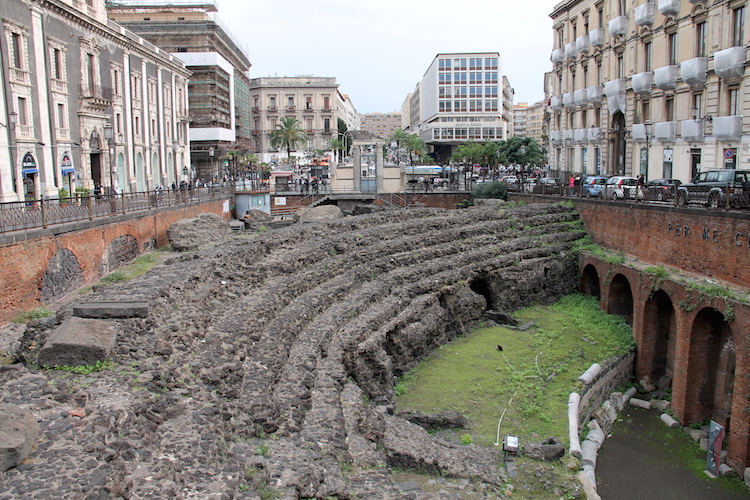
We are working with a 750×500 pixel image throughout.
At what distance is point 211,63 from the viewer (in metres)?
56.4

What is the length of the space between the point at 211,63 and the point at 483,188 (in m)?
31.0

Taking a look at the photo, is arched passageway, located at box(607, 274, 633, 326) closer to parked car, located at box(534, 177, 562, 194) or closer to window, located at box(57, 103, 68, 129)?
parked car, located at box(534, 177, 562, 194)

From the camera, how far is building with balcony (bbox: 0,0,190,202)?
2486 cm

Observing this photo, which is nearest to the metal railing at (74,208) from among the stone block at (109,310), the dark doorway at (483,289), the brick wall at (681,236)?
the stone block at (109,310)

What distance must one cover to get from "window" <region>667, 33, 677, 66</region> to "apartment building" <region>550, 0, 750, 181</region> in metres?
0.05

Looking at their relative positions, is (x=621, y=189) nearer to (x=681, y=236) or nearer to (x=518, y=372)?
(x=681, y=236)

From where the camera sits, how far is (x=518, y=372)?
54.9 ft

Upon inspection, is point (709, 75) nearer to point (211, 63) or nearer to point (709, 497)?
point (709, 497)

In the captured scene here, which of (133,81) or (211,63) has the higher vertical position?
(211,63)

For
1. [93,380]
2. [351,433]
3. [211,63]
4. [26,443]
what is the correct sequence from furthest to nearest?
[211,63] → [351,433] → [93,380] → [26,443]

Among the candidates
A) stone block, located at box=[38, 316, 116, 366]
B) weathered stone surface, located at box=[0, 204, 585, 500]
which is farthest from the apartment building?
stone block, located at box=[38, 316, 116, 366]

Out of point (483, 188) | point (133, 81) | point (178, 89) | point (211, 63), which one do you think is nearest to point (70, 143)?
point (133, 81)

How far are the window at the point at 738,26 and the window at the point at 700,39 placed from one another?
2302 mm

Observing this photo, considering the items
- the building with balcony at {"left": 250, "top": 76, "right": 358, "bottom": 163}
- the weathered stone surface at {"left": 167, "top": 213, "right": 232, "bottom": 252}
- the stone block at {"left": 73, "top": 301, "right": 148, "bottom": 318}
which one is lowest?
the stone block at {"left": 73, "top": 301, "right": 148, "bottom": 318}
